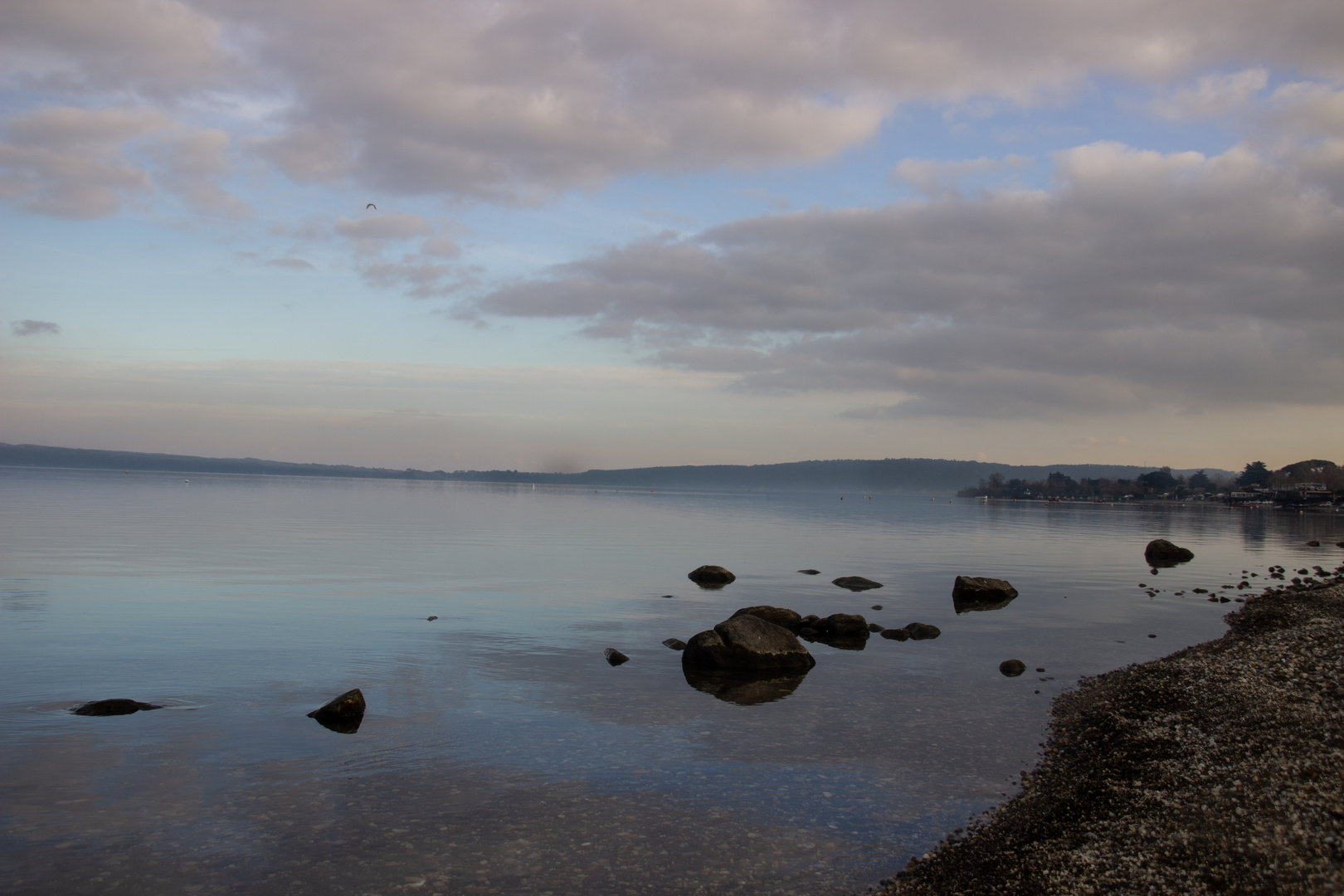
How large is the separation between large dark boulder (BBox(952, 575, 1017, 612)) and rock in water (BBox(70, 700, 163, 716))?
110 feet

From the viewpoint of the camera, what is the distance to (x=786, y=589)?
148 feet

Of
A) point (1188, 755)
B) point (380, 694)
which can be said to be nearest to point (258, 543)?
point (380, 694)

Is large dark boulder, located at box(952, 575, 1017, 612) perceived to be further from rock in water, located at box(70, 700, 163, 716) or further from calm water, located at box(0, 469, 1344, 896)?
rock in water, located at box(70, 700, 163, 716)

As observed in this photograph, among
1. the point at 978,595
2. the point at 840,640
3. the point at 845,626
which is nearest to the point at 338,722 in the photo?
the point at 840,640

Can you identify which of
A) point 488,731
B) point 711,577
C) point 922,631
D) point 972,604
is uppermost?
point 488,731

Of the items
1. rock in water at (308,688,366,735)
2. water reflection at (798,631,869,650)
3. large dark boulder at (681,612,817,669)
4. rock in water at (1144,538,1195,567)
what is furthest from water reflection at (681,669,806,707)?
rock in water at (1144,538,1195,567)

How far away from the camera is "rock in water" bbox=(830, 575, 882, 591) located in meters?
45.5

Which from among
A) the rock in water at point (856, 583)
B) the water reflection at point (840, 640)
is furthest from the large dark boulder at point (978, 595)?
the water reflection at point (840, 640)

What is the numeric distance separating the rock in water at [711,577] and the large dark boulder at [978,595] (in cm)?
1263

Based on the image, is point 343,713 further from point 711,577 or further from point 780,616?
point 711,577

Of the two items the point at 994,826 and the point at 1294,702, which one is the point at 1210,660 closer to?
the point at 1294,702

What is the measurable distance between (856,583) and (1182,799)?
108ft

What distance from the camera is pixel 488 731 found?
18516 mm

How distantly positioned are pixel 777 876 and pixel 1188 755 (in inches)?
344
